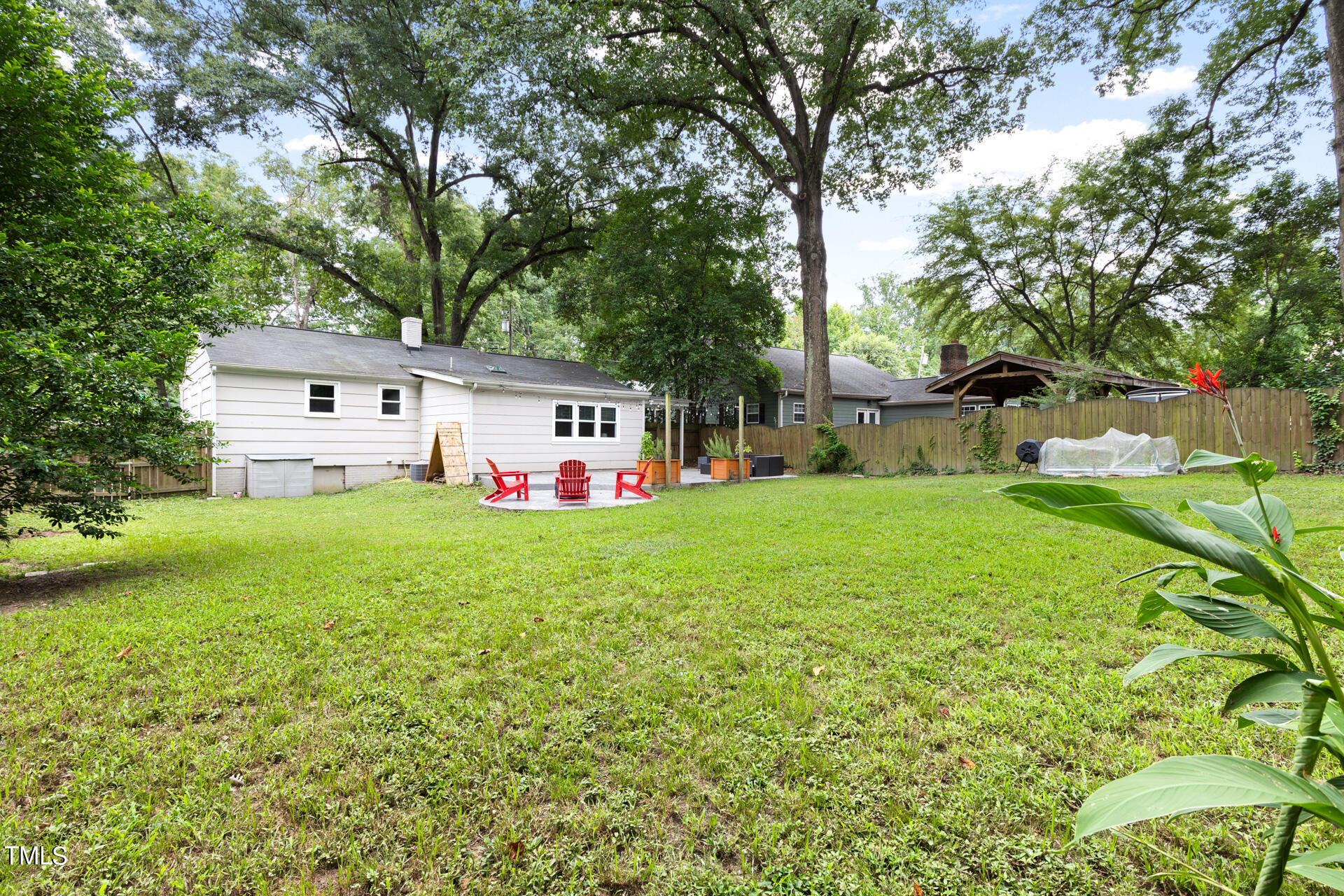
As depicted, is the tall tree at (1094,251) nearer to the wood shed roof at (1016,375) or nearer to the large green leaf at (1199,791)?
the wood shed roof at (1016,375)

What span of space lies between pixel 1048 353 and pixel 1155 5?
15.0m

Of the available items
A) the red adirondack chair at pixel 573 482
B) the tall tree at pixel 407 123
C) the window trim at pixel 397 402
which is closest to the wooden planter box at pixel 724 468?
the red adirondack chair at pixel 573 482

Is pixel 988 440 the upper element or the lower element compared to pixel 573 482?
upper

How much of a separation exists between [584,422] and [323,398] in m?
6.76

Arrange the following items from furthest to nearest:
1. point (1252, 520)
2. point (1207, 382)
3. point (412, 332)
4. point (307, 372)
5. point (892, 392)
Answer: point (892, 392)
point (412, 332)
point (307, 372)
point (1207, 382)
point (1252, 520)

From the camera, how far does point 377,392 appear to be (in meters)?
14.2

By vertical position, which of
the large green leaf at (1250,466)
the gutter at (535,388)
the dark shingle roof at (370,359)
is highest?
the dark shingle roof at (370,359)

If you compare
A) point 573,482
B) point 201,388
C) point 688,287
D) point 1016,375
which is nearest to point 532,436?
point 573,482

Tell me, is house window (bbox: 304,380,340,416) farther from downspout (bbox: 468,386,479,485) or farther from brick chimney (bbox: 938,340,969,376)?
brick chimney (bbox: 938,340,969,376)

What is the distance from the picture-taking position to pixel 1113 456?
1119 centimetres

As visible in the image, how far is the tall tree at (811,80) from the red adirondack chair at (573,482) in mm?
9101

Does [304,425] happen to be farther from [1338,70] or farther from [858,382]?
[858,382]

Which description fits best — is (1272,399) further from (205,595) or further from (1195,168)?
(205,595)

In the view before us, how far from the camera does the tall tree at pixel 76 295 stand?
4.02 metres
